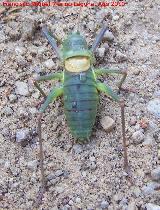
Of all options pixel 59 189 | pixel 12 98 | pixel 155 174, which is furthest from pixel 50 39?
pixel 155 174

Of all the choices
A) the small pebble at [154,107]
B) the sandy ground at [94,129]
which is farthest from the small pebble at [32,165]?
the small pebble at [154,107]

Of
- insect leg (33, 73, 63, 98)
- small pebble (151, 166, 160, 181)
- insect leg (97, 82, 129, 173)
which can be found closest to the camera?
small pebble (151, 166, 160, 181)

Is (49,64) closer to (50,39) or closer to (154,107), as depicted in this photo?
(50,39)

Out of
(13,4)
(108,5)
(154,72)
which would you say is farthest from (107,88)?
(13,4)

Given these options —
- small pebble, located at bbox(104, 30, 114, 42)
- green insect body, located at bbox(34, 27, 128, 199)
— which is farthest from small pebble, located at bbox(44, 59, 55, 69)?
small pebble, located at bbox(104, 30, 114, 42)

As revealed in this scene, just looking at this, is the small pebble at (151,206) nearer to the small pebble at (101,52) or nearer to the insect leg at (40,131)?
the insect leg at (40,131)

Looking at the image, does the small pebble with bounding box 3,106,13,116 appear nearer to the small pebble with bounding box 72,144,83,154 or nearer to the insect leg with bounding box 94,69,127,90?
the small pebble with bounding box 72,144,83,154
